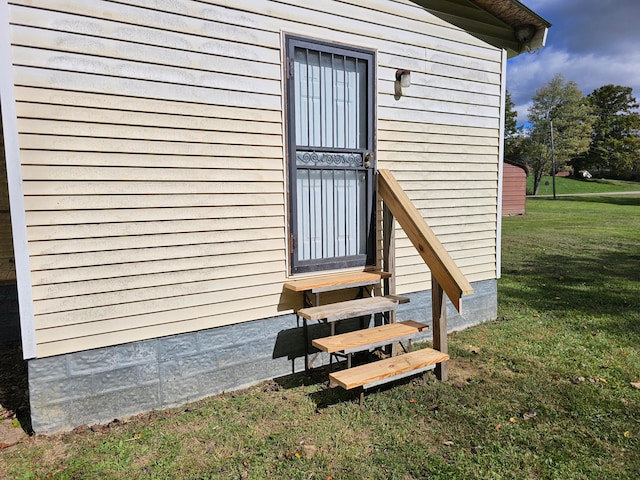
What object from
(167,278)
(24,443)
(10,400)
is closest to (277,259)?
(167,278)

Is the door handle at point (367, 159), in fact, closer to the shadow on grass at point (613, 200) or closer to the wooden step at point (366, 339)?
the wooden step at point (366, 339)

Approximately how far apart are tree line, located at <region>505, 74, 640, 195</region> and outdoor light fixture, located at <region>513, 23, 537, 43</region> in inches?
1163

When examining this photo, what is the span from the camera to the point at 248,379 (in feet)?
11.3

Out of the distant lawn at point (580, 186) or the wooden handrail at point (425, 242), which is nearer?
the wooden handrail at point (425, 242)

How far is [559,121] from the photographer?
128ft

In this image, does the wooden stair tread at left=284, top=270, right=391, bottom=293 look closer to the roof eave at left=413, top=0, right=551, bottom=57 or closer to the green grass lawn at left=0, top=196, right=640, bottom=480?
the green grass lawn at left=0, top=196, right=640, bottom=480

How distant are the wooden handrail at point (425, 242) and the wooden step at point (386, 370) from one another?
1.65 feet

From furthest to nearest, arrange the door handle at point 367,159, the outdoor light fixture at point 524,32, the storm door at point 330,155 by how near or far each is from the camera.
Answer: the outdoor light fixture at point 524,32 → the door handle at point 367,159 → the storm door at point 330,155

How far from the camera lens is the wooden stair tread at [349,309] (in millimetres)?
3312

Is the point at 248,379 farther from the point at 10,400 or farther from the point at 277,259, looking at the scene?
the point at 10,400

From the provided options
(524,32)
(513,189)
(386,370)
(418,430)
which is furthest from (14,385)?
(513,189)

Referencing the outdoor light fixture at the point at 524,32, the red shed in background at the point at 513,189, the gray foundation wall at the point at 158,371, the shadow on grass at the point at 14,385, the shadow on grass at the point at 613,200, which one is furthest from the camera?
the shadow on grass at the point at 613,200

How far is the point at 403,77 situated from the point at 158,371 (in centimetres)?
335

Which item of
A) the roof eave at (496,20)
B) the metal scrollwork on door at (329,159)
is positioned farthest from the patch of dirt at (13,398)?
the roof eave at (496,20)
